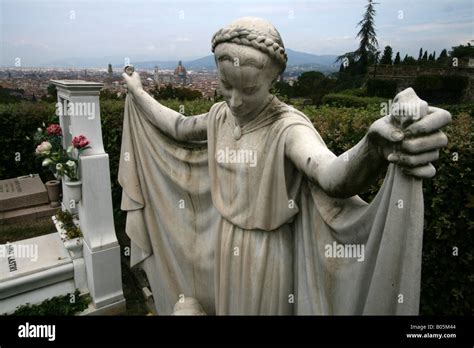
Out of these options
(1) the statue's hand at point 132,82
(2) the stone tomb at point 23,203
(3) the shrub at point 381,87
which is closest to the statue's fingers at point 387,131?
(1) the statue's hand at point 132,82

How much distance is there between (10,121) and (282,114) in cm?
873

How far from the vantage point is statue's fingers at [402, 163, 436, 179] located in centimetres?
132

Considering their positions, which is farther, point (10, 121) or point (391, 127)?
point (10, 121)

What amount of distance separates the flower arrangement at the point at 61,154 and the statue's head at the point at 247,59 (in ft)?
9.73

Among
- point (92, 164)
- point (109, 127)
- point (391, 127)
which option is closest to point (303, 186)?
point (391, 127)

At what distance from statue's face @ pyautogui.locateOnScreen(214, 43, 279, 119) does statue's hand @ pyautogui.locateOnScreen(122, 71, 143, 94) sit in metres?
1.14

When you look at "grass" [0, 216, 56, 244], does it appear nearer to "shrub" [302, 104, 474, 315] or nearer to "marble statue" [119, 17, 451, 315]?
"marble statue" [119, 17, 451, 315]

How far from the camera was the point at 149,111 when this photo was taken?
280cm

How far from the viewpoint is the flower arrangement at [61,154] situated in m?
4.33

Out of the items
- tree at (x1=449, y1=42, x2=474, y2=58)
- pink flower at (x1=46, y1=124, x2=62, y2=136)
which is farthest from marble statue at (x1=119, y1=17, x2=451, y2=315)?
tree at (x1=449, y1=42, x2=474, y2=58)

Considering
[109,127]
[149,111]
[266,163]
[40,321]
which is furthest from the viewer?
→ [109,127]

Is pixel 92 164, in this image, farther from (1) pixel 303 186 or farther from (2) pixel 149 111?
(1) pixel 303 186

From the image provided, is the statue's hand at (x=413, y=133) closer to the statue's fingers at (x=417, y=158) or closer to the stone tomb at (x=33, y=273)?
the statue's fingers at (x=417, y=158)

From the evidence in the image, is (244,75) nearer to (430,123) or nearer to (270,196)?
(270,196)
